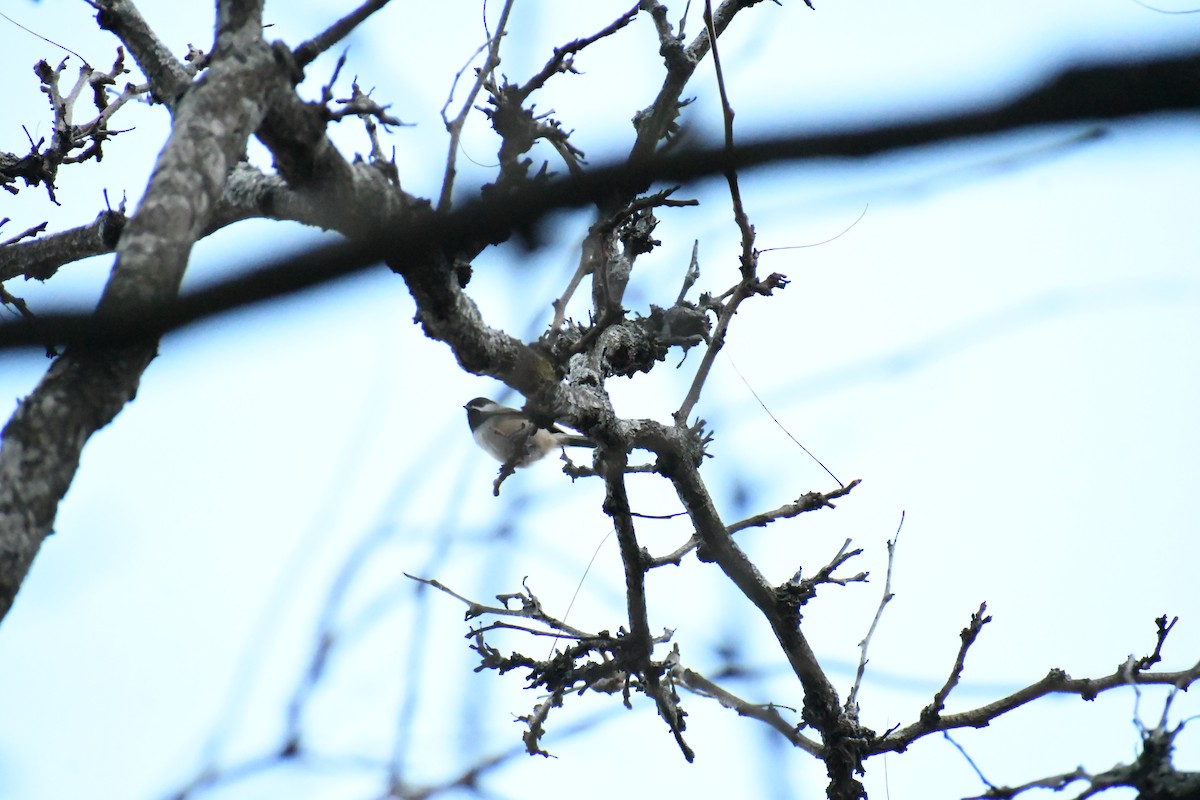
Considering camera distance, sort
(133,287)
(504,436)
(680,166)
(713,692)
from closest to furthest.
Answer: (680,166)
(133,287)
(713,692)
(504,436)

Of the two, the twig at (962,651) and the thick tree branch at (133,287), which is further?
the twig at (962,651)

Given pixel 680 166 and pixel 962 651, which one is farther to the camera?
pixel 962 651

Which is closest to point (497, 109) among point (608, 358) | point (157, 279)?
point (608, 358)

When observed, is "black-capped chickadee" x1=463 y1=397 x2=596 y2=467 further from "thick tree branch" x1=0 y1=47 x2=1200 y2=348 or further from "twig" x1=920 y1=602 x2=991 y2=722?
"thick tree branch" x1=0 y1=47 x2=1200 y2=348

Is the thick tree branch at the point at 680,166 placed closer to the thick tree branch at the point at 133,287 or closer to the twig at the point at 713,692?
the thick tree branch at the point at 133,287

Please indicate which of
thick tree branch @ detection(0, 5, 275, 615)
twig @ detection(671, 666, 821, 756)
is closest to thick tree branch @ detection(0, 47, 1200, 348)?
thick tree branch @ detection(0, 5, 275, 615)

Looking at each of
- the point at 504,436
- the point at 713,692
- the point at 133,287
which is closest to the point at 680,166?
the point at 133,287

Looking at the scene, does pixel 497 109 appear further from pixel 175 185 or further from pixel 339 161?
pixel 175 185

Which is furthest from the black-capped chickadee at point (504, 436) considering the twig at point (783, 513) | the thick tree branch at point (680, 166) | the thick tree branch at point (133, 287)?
the thick tree branch at point (680, 166)

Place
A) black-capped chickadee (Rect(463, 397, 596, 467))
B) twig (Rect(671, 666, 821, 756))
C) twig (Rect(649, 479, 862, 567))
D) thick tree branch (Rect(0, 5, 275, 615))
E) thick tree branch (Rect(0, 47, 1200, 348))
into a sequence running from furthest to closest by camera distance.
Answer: black-capped chickadee (Rect(463, 397, 596, 467))
twig (Rect(649, 479, 862, 567))
twig (Rect(671, 666, 821, 756))
thick tree branch (Rect(0, 5, 275, 615))
thick tree branch (Rect(0, 47, 1200, 348))

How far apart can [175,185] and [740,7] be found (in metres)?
3.27

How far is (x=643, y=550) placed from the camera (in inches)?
133

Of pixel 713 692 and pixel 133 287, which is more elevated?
pixel 713 692

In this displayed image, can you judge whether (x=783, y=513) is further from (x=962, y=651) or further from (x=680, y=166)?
(x=680, y=166)
